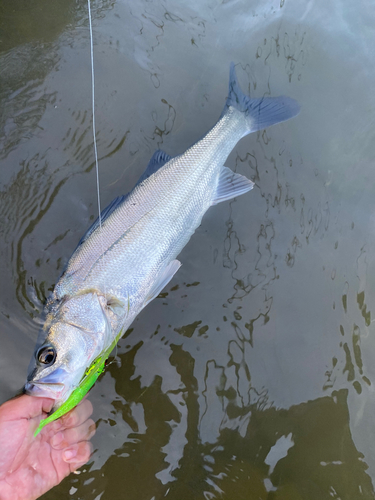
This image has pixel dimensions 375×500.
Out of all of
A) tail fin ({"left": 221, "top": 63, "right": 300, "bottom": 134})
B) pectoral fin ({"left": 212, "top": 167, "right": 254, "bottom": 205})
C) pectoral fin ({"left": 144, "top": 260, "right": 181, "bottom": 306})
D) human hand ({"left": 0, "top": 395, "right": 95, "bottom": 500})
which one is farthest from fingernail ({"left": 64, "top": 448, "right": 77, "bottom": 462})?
tail fin ({"left": 221, "top": 63, "right": 300, "bottom": 134})

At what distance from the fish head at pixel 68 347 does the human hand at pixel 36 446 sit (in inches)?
6.4

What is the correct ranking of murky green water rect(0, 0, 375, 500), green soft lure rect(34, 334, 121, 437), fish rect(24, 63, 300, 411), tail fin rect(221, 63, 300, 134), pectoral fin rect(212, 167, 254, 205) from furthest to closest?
tail fin rect(221, 63, 300, 134) → pectoral fin rect(212, 167, 254, 205) → murky green water rect(0, 0, 375, 500) → fish rect(24, 63, 300, 411) → green soft lure rect(34, 334, 121, 437)

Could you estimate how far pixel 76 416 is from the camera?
241cm

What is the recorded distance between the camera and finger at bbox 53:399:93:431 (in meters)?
2.36

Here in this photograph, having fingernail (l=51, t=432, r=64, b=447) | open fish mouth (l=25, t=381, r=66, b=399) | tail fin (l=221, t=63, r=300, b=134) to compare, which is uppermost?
tail fin (l=221, t=63, r=300, b=134)

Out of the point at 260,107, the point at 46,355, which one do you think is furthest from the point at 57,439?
the point at 260,107

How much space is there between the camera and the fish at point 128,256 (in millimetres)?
2070

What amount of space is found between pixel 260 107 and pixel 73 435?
2866 mm

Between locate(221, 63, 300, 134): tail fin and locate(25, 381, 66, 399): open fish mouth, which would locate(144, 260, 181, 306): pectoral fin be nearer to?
locate(25, 381, 66, 399): open fish mouth

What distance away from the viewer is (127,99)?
10.0ft

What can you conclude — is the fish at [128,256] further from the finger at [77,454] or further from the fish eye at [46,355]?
the finger at [77,454]

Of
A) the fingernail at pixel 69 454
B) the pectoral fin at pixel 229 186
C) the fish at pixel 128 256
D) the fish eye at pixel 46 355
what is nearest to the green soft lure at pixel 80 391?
the fish at pixel 128 256

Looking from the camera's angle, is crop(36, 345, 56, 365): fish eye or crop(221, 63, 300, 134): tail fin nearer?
crop(36, 345, 56, 365): fish eye

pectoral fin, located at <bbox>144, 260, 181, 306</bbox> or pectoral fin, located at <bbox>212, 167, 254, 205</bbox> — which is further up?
pectoral fin, located at <bbox>212, 167, 254, 205</bbox>
